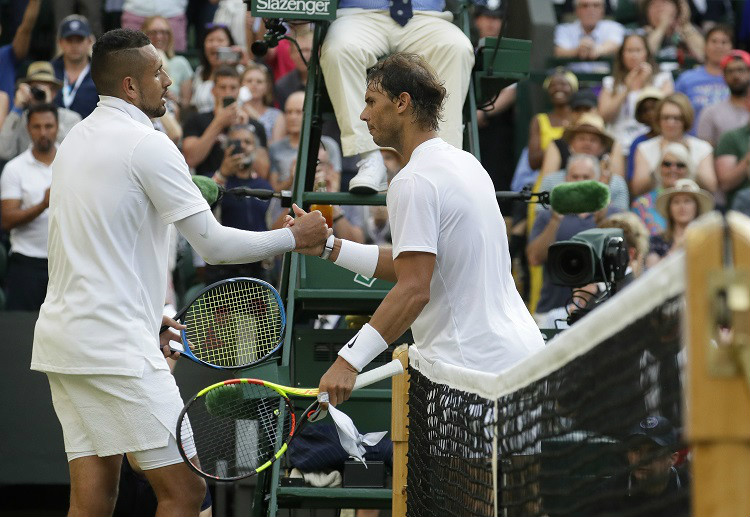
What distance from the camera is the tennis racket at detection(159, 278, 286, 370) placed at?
5.06m

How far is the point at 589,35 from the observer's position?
40.0 ft

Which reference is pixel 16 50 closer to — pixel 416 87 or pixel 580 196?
pixel 580 196

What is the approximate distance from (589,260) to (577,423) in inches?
154

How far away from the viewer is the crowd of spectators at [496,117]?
354 inches

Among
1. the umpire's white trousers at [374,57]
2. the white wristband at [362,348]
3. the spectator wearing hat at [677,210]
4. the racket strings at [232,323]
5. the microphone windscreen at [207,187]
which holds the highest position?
the umpire's white trousers at [374,57]

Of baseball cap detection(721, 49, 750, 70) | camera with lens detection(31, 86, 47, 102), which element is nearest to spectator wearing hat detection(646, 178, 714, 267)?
baseball cap detection(721, 49, 750, 70)

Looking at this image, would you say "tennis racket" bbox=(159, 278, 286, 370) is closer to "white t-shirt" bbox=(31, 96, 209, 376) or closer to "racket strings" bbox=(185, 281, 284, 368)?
"racket strings" bbox=(185, 281, 284, 368)

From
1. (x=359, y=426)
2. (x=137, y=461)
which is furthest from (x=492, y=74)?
(x=137, y=461)

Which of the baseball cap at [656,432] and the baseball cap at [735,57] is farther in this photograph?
the baseball cap at [735,57]

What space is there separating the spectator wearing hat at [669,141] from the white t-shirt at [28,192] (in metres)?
4.40

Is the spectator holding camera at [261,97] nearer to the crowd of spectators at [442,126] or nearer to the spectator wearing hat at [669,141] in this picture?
the crowd of spectators at [442,126]

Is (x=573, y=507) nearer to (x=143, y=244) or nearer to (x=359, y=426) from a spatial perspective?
(x=143, y=244)

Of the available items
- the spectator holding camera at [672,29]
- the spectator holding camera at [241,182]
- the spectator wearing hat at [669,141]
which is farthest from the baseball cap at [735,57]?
the spectator holding camera at [241,182]

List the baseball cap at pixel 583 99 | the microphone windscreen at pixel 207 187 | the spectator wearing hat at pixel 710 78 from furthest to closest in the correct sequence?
the spectator wearing hat at pixel 710 78
the baseball cap at pixel 583 99
the microphone windscreen at pixel 207 187
